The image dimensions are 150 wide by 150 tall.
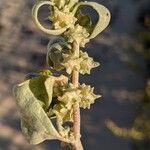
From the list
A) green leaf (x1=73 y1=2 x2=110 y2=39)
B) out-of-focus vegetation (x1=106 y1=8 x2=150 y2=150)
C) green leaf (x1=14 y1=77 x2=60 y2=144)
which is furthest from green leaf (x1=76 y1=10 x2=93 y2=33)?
out-of-focus vegetation (x1=106 y1=8 x2=150 y2=150)

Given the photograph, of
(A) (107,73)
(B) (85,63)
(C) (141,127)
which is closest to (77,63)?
(B) (85,63)

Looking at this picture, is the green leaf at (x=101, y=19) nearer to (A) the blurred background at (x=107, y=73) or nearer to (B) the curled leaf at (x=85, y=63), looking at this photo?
(B) the curled leaf at (x=85, y=63)

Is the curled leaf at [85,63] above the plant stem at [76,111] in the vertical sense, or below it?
above

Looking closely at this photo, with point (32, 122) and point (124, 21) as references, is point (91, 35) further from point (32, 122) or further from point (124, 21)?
point (124, 21)

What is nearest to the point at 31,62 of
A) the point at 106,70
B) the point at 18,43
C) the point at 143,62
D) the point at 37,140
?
the point at 18,43

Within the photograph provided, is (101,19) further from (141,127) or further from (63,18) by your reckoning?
(141,127)

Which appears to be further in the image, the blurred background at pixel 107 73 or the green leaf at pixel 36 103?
the blurred background at pixel 107 73

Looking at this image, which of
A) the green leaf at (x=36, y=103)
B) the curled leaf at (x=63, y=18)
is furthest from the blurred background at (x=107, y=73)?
the curled leaf at (x=63, y=18)

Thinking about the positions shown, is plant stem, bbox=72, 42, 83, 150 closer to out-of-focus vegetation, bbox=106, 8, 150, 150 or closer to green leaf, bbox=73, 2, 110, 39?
green leaf, bbox=73, 2, 110, 39
